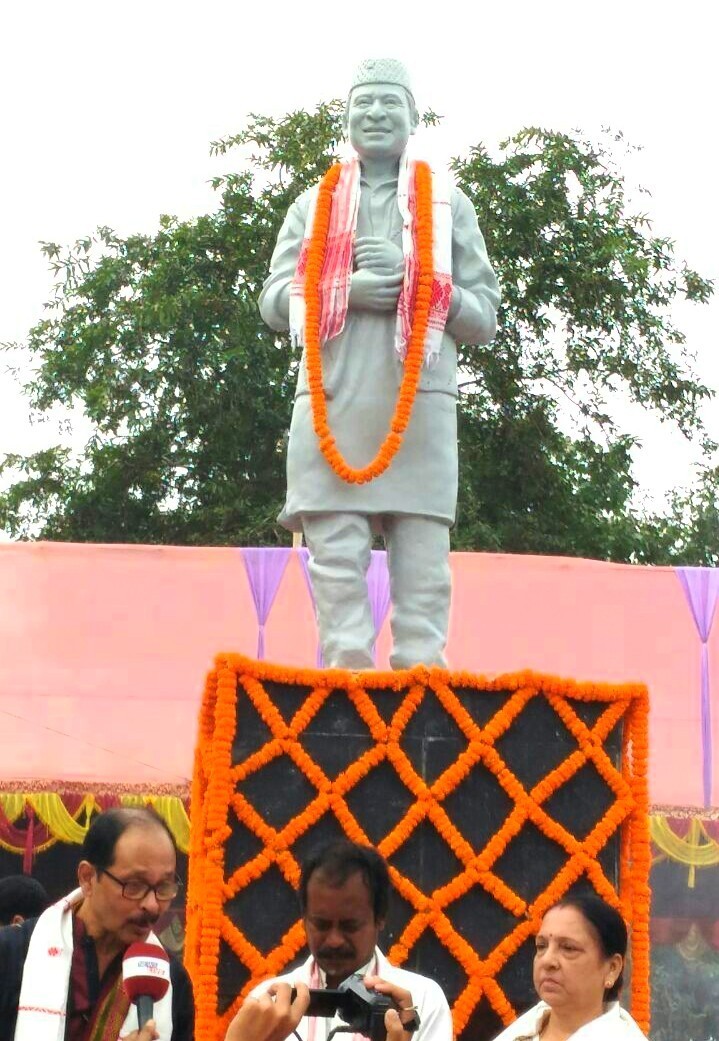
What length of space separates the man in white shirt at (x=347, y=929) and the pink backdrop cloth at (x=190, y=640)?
6.41 metres

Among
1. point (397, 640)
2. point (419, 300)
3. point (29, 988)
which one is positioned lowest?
point (29, 988)

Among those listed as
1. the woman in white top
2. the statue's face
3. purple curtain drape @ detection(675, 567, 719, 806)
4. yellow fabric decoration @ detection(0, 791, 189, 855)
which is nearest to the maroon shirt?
the woman in white top

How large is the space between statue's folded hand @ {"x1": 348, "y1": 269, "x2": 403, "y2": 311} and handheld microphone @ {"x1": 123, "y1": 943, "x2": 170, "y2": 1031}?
271cm

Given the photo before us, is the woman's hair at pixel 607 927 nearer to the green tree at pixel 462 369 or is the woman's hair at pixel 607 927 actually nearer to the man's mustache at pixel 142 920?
the man's mustache at pixel 142 920

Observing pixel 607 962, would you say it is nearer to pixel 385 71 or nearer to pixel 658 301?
pixel 385 71

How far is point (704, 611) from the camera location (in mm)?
9977

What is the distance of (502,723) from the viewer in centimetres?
506

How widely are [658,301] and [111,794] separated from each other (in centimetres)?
657

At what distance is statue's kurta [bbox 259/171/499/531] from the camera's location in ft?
17.6

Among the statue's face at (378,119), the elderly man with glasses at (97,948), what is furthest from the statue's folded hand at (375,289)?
the elderly man with glasses at (97,948)

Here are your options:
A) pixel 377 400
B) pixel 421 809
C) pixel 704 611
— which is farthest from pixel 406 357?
pixel 704 611

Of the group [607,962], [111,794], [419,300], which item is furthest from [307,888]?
[111,794]

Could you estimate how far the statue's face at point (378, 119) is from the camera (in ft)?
18.1

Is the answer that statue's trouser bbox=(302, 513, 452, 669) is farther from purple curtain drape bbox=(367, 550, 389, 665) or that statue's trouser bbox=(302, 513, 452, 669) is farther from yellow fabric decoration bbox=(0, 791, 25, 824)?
yellow fabric decoration bbox=(0, 791, 25, 824)
